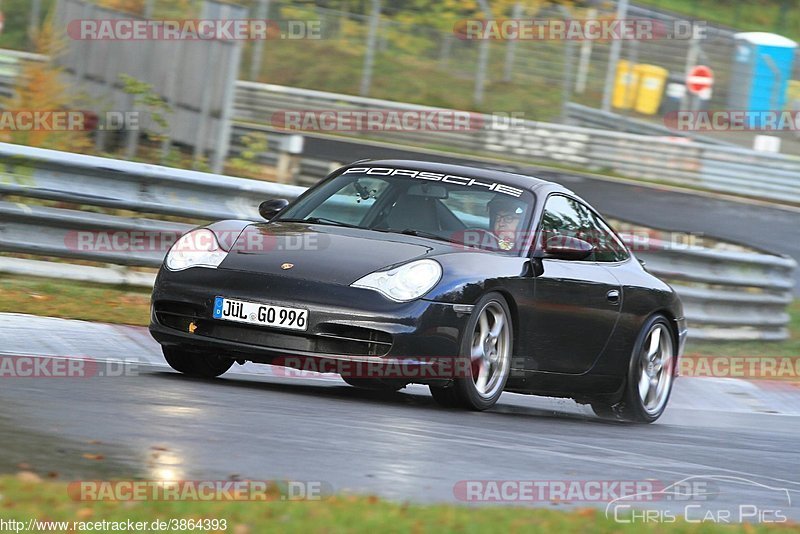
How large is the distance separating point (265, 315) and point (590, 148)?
2167 cm

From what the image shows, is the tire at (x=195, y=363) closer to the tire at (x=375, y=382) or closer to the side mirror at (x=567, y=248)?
the tire at (x=375, y=382)

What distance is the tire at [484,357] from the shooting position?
7367 mm

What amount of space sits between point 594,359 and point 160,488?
4504mm

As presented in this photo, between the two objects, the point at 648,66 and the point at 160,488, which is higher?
the point at 648,66

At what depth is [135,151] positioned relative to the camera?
17797 millimetres

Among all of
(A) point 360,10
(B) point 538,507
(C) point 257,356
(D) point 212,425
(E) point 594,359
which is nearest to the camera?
(B) point 538,507

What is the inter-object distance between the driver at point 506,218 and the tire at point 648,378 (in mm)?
1336

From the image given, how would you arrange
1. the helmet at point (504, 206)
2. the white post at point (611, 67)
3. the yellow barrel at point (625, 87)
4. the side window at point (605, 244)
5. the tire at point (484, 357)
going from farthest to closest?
the yellow barrel at point (625, 87) → the white post at point (611, 67) → the side window at point (605, 244) → the helmet at point (504, 206) → the tire at point (484, 357)

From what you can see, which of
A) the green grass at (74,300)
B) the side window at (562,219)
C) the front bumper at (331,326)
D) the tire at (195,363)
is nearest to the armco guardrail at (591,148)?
the green grass at (74,300)

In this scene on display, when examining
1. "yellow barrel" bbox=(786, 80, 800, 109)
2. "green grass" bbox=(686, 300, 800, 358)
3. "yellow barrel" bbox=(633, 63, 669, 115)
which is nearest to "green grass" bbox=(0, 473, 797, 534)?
"green grass" bbox=(686, 300, 800, 358)

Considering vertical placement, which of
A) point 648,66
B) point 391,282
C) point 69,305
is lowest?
point 69,305

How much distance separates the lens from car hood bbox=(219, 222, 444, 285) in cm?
724

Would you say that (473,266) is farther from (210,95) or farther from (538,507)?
(210,95)

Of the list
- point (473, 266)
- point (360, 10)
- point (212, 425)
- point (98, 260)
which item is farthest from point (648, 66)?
point (212, 425)
